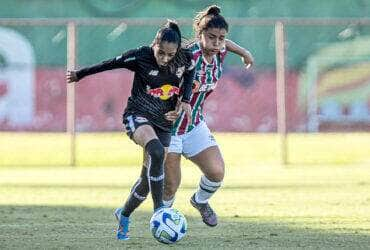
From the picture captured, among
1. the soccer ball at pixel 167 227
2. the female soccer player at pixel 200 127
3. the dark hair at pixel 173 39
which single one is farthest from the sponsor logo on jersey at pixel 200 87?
the soccer ball at pixel 167 227

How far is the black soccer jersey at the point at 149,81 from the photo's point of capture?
376 inches

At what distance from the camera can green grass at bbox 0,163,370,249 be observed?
376 inches

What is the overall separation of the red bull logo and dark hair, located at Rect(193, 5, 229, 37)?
2.24 ft

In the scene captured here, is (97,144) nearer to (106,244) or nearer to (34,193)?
(34,193)

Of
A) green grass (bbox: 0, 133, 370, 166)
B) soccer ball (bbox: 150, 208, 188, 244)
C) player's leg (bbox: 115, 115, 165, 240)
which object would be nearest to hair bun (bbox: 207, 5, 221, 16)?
player's leg (bbox: 115, 115, 165, 240)

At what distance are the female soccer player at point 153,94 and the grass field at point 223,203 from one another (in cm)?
45

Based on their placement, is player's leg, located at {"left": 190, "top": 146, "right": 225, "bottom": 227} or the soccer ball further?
player's leg, located at {"left": 190, "top": 146, "right": 225, "bottom": 227}

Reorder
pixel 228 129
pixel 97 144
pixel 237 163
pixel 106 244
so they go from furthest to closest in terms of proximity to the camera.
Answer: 1. pixel 228 129
2. pixel 97 144
3. pixel 237 163
4. pixel 106 244

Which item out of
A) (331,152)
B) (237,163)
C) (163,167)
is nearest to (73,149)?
(237,163)

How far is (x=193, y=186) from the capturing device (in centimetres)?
1573

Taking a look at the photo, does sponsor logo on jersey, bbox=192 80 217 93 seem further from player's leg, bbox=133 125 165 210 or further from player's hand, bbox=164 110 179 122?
player's leg, bbox=133 125 165 210

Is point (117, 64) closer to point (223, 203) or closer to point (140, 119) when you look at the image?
point (140, 119)

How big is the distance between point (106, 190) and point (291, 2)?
23.7m

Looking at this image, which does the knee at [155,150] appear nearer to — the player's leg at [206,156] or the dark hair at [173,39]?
the dark hair at [173,39]
